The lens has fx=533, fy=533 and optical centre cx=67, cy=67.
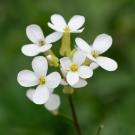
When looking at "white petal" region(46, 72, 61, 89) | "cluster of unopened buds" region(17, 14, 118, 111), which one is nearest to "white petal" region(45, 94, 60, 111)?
"cluster of unopened buds" region(17, 14, 118, 111)

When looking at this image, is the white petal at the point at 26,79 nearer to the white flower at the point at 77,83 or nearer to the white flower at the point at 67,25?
the white flower at the point at 77,83

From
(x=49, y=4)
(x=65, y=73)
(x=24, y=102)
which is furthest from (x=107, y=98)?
(x=65, y=73)

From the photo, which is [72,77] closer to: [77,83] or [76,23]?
[77,83]

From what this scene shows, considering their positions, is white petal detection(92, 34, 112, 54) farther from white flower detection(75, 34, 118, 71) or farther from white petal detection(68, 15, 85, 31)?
white petal detection(68, 15, 85, 31)

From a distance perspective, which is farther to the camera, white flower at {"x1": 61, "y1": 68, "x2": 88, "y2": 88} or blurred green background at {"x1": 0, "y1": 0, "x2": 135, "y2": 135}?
blurred green background at {"x1": 0, "y1": 0, "x2": 135, "y2": 135}

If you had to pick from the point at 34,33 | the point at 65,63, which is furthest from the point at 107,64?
the point at 34,33

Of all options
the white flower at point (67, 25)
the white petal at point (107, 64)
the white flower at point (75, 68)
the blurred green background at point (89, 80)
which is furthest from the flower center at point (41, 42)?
the blurred green background at point (89, 80)

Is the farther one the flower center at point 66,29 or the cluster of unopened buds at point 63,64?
the flower center at point 66,29

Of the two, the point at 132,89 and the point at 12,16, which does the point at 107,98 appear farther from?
the point at 12,16

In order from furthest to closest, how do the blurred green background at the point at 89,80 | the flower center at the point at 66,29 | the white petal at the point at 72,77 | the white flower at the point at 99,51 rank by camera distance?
the blurred green background at the point at 89,80
the flower center at the point at 66,29
the white flower at the point at 99,51
the white petal at the point at 72,77
